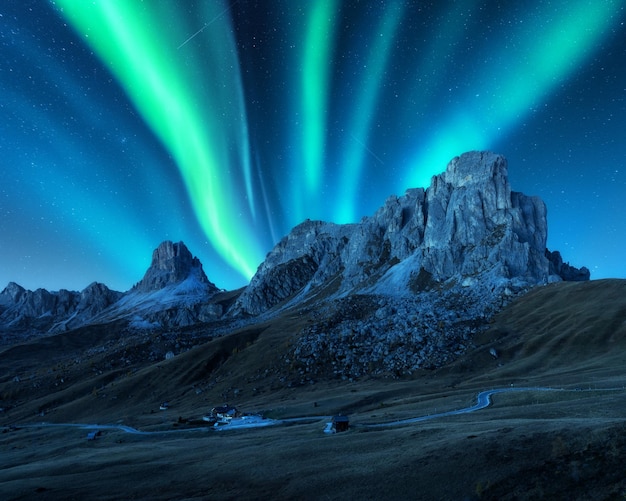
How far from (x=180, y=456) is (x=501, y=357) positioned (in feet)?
272

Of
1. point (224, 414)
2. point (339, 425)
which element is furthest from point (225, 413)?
point (339, 425)

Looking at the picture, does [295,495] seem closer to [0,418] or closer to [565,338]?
[565,338]

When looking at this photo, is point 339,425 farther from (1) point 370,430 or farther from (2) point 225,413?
(2) point 225,413

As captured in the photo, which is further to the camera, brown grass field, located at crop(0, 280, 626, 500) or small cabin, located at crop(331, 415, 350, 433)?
small cabin, located at crop(331, 415, 350, 433)

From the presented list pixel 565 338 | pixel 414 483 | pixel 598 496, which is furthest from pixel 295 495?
pixel 565 338

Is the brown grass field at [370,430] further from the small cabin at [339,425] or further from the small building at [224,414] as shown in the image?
the small building at [224,414]

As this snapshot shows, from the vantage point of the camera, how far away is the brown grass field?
70.5 feet

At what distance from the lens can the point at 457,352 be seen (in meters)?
102

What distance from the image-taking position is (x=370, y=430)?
133 ft

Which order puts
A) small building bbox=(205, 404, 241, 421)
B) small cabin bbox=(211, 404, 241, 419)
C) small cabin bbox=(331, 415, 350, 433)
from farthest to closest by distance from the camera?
small cabin bbox=(211, 404, 241, 419), small building bbox=(205, 404, 241, 421), small cabin bbox=(331, 415, 350, 433)

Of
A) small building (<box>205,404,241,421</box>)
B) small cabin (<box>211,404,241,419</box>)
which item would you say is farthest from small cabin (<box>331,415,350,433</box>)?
small cabin (<box>211,404,241,419</box>)

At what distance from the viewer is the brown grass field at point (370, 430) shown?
846 inches

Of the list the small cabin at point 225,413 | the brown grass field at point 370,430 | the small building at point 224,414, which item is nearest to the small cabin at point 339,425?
the brown grass field at point 370,430

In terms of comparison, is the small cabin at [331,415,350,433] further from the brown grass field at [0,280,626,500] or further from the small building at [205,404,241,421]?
the small building at [205,404,241,421]
